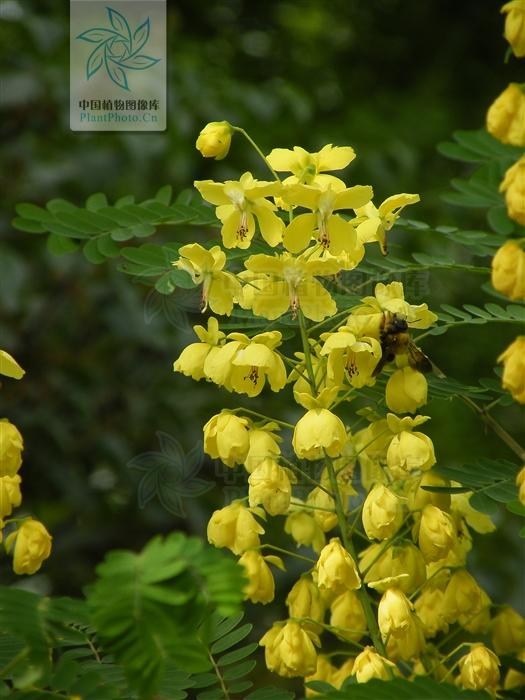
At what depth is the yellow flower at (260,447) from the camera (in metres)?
1.09

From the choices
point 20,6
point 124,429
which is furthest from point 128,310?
point 20,6

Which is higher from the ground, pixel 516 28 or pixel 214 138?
pixel 516 28

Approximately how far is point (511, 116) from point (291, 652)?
55 centimetres

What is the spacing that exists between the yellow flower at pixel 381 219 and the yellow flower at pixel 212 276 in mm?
141

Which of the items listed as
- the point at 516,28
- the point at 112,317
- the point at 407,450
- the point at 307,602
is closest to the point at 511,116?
the point at 516,28

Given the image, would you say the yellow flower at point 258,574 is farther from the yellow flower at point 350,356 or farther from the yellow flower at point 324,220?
the yellow flower at point 324,220

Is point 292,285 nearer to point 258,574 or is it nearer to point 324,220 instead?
point 324,220

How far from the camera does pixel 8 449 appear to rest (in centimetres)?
100

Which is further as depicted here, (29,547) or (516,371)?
(29,547)

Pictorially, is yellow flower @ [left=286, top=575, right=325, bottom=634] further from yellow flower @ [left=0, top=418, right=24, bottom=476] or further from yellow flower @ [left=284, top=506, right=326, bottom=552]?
yellow flower @ [left=0, top=418, right=24, bottom=476]

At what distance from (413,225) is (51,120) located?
4.29 ft

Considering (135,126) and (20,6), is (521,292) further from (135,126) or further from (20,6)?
(20,6)

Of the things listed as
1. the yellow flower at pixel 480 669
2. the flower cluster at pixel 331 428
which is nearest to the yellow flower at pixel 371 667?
the flower cluster at pixel 331 428

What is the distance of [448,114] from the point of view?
10.4 feet
